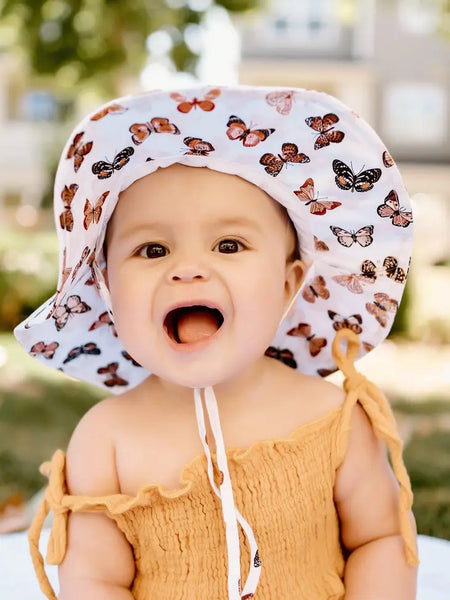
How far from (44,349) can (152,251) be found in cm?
42

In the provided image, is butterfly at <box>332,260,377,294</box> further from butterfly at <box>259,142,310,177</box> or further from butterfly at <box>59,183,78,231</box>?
butterfly at <box>59,183,78,231</box>

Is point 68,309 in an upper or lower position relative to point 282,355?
upper

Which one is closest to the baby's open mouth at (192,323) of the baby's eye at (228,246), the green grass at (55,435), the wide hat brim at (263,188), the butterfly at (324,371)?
the baby's eye at (228,246)

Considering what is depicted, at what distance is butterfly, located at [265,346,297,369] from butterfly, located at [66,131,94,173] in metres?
0.70

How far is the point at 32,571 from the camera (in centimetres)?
219

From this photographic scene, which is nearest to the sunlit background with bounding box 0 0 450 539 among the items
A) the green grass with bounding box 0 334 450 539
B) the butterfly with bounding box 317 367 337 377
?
the green grass with bounding box 0 334 450 539

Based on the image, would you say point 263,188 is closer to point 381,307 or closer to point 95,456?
point 381,307

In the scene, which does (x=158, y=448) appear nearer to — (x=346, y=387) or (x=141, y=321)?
(x=141, y=321)

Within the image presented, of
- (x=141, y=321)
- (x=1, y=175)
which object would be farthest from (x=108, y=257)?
(x=1, y=175)

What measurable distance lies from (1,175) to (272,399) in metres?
21.8

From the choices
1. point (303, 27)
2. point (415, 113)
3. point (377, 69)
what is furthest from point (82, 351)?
point (415, 113)

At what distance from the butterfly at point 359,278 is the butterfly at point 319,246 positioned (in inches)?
3.1

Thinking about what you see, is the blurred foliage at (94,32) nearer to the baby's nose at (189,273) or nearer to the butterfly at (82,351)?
the butterfly at (82,351)

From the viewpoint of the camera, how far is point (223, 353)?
151 centimetres
